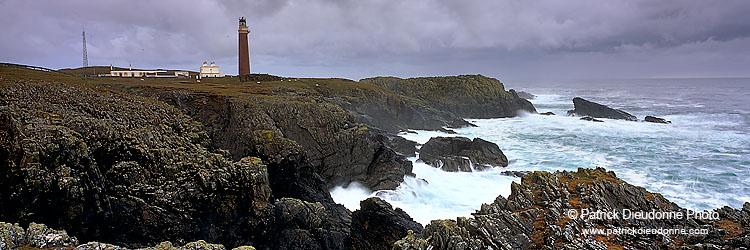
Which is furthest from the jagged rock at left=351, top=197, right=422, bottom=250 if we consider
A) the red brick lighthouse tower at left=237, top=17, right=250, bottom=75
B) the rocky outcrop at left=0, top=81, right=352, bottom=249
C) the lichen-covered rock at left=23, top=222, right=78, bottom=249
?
the red brick lighthouse tower at left=237, top=17, right=250, bottom=75

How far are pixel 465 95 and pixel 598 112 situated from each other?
70.9 feet

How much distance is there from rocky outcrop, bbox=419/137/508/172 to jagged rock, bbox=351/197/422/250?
13.6 m

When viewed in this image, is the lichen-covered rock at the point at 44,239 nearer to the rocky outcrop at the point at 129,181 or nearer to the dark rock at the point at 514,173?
the rocky outcrop at the point at 129,181

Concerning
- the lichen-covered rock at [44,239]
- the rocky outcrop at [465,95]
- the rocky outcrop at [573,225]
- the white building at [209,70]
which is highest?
the white building at [209,70]

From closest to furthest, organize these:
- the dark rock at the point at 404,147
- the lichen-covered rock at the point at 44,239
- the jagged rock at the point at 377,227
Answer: the lichen-covered rock at the point at 44,239
the jagged rock at the point at 377,227
the dark rock at the point at 404,147

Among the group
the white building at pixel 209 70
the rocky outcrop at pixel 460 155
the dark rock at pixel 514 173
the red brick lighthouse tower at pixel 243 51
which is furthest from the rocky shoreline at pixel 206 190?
the white building at pixel 209 70

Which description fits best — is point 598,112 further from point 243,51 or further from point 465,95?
point 243,51

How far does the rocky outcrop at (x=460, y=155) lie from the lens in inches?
1126

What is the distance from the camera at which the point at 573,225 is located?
1042 centimetres

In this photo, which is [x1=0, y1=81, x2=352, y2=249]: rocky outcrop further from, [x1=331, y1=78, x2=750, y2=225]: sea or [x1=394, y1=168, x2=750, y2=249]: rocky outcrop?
[x1=331, y1=78, x2=750, y2=225]: sea

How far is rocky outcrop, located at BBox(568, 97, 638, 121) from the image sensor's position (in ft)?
192

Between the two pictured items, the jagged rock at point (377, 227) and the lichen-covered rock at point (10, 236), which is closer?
the lichen-covered rock at point (10, 236)

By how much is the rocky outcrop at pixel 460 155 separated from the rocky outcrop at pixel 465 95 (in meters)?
31.0

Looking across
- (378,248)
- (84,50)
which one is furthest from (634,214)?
(84,50)
